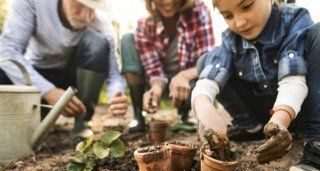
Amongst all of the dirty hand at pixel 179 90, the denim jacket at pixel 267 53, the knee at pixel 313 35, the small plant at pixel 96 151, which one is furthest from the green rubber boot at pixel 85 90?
the knee at pixel 313 35

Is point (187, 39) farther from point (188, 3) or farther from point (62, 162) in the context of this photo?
point (62, 162)

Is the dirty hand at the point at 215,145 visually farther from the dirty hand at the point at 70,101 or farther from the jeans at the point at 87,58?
the jeans at the point at 87,58

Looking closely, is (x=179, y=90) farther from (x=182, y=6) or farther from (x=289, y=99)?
(x=289, y=99)

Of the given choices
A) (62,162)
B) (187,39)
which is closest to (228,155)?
(62,162)

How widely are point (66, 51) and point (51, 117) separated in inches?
37.3

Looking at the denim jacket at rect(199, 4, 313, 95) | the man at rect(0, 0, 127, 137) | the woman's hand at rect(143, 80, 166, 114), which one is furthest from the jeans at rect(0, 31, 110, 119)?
the denim jacket at rect(199, 4, 313, 95)

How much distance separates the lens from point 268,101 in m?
2.34

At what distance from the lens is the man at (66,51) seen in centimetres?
278

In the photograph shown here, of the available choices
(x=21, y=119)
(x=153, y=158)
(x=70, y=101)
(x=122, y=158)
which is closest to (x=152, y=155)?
→ (x=153, y=158)

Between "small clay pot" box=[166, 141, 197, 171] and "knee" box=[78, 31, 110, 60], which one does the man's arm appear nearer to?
"knee" box=[78, 31, 110, 60]

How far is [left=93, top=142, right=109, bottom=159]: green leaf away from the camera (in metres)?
1.93

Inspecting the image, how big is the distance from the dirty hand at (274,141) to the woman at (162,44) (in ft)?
4.91

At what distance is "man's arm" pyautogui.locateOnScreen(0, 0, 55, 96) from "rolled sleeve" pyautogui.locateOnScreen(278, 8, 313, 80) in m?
1.67

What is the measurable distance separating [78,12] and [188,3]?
91 cm
